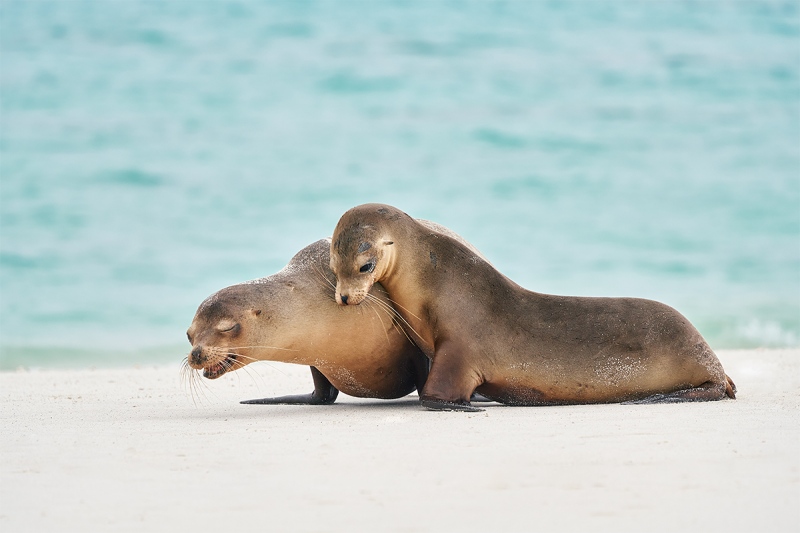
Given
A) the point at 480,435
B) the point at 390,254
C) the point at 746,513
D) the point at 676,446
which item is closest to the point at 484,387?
the point at 390,254

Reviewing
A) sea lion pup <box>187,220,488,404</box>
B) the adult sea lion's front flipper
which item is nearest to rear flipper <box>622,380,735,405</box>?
sea lion pup <box>187,220,488,404</box>

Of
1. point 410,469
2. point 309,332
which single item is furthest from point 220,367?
point 410,469

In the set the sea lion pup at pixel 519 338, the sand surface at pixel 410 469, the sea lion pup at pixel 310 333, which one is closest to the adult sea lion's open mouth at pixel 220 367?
the sea lion pup at pixel 310 333

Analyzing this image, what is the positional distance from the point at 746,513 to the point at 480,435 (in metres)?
1.69

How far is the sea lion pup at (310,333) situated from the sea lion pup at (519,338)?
0.33 meters

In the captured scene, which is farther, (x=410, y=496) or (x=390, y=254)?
(x=390, y=254)

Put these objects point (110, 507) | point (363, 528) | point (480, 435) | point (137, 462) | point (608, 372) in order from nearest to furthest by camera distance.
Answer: point (363, 528) → point (110, 507) → point (137, 462) → point (480, 435) → point (608, 372)

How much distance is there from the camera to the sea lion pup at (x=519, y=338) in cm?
628

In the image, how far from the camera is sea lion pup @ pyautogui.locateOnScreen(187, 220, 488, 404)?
20.9 feet

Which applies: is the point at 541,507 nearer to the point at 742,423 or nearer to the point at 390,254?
the point at 742,423

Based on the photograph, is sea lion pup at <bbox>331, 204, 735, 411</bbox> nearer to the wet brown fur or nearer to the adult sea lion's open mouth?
the wet brown fur

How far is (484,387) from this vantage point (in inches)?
253

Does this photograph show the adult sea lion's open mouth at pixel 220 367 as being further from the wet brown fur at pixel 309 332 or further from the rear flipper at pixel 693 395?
the rear flipper at pixel 693 395

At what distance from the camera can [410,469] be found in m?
4.20
